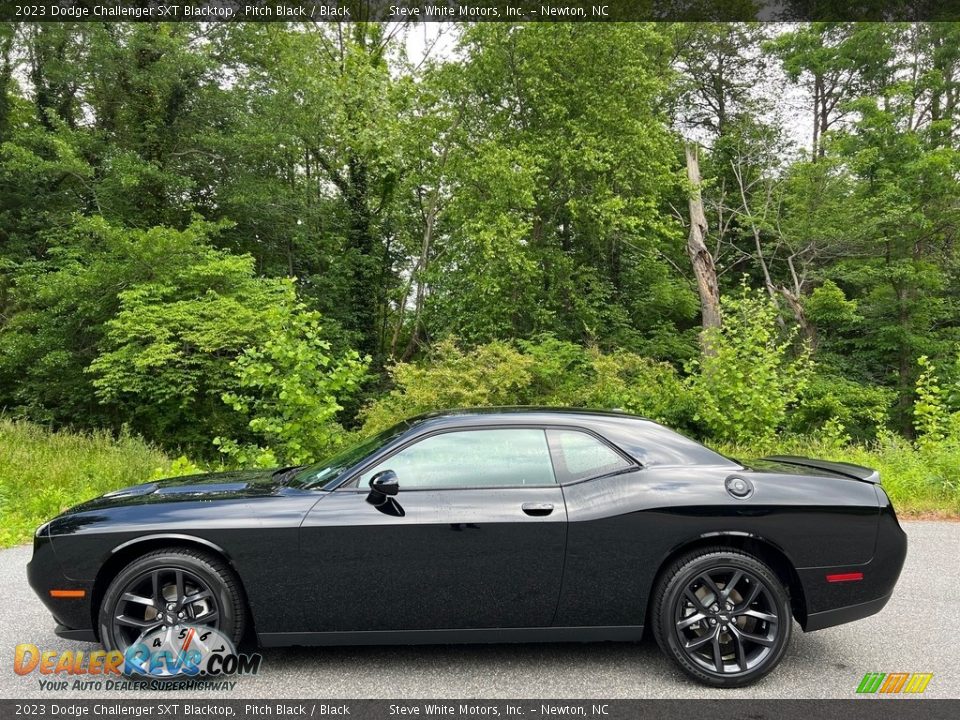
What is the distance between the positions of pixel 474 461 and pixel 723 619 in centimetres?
155

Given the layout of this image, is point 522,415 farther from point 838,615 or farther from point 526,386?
point 526,386

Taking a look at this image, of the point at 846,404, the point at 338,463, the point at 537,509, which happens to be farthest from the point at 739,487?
the point at 846,404

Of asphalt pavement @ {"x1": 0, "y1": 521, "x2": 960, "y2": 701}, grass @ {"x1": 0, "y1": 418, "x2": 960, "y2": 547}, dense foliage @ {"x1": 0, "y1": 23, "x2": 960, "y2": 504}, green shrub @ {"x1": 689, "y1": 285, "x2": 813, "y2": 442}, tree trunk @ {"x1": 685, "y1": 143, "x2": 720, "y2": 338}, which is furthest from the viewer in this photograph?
tree trunk @ {"x1": 685, "y1": 143, "x2": 720, "y2": 338}

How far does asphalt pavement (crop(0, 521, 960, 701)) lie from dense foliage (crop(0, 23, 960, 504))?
24.2ft

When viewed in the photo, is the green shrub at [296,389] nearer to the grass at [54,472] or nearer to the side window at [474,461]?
the grass at [54,472]

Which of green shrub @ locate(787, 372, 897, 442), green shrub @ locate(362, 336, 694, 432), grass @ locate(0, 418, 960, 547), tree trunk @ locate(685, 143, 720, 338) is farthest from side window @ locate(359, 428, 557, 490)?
tree trunk @ locate(685, 143, 720, 338)

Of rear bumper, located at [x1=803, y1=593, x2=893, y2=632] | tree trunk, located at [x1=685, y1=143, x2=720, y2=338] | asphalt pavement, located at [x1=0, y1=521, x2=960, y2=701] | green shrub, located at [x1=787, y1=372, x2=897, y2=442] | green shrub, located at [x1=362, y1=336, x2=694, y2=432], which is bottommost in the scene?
green shrub, located at [x1=787, y1=372, x2=897, y2=442]

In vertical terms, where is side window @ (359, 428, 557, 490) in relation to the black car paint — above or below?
above

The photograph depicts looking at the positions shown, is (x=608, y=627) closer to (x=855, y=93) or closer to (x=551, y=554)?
(x=551, y=554)

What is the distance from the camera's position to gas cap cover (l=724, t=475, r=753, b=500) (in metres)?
3.53

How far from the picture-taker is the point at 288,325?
10.1 metres

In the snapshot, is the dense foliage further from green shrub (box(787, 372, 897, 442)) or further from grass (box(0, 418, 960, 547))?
grass (box(0, 418, 960, 547))

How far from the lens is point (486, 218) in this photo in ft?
54.6

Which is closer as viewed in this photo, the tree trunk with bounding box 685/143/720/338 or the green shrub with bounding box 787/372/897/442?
the green shrub with bounding box 787/372/897/442
